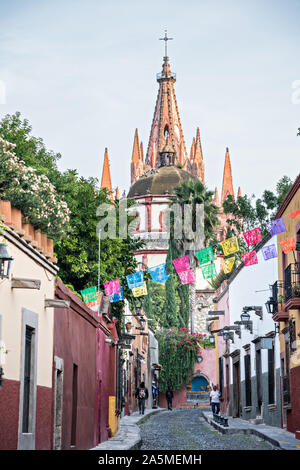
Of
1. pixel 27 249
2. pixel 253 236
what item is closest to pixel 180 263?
pixel 253 236

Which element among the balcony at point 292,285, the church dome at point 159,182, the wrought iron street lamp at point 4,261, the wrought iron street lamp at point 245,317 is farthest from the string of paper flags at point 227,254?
the church dome at point 159,182

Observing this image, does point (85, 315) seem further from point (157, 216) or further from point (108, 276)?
point (157, 216)

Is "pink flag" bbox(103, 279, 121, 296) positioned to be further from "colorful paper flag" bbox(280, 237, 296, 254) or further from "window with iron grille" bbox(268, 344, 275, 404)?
"colorful paper flag" bbox(280, 237, 296, 254)

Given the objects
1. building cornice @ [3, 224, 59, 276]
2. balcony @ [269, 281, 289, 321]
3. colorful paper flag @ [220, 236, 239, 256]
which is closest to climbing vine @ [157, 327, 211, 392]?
colorful paper flag @ [220, 236, 239, 256]

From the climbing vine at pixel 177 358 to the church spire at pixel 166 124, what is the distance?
137ft

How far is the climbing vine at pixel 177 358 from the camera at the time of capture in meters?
51.5

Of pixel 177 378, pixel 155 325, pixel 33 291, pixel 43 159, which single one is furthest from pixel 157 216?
pixel 33 291

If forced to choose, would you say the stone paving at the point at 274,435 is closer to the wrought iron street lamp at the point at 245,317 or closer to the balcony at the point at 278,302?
the balcony at the point at 278,302

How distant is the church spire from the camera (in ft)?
303

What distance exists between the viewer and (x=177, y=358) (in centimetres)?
5225

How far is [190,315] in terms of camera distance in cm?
5909

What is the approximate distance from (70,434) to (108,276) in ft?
56.5

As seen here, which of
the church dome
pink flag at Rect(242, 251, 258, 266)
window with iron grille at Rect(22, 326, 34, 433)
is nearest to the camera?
window with iron grille at Rect(22, 326, 34, 433)

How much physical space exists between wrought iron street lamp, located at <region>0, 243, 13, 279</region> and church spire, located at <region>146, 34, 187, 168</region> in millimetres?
82499
